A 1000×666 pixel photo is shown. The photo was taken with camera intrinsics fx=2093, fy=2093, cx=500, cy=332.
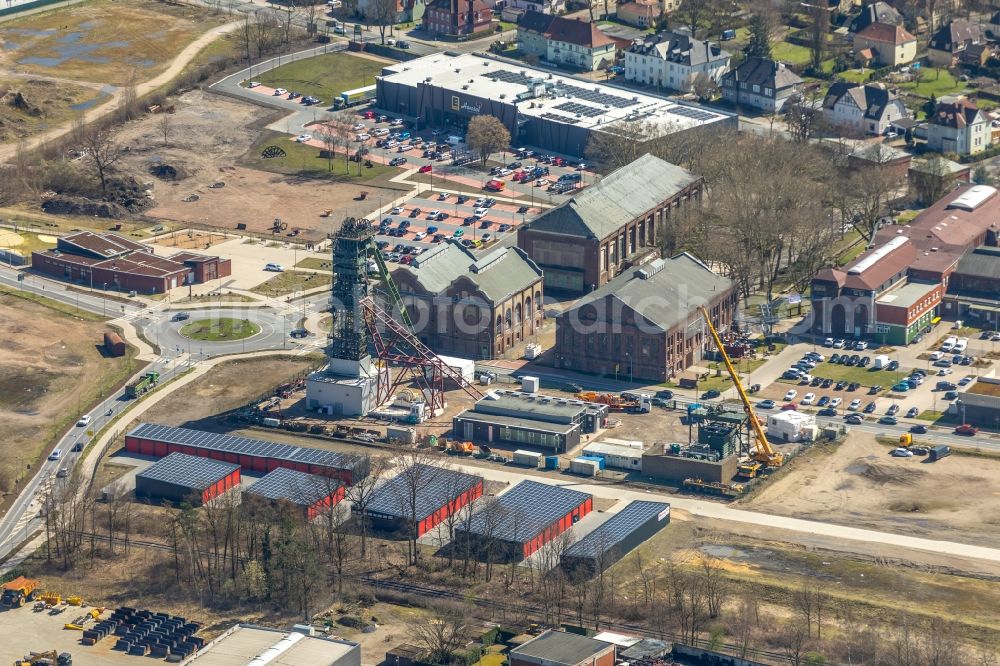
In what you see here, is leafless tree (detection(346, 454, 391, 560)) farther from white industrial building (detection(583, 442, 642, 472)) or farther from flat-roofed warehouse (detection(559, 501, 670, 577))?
white industrial building (detection(583, 442, 642, 472))

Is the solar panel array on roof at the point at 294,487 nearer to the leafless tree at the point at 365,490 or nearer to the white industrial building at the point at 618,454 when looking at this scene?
the leafless tree at the point at 365,490

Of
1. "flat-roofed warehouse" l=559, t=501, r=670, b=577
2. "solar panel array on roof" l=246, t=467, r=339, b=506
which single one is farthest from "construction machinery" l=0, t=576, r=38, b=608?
"flat-roofed warehouse" l=559, t=501, r=670, b=577

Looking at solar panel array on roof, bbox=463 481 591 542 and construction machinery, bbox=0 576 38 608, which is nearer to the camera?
construction machinery, bbox=0 576 38 608

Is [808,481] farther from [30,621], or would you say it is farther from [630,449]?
[30,621]

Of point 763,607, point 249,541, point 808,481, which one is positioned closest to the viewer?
point 763,607

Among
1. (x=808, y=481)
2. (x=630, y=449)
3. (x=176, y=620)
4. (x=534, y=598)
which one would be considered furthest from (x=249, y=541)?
(x=808, y=481)

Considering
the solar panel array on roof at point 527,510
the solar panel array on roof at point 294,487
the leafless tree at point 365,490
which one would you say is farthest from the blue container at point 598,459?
the solar panel array on roof at point 294,487
